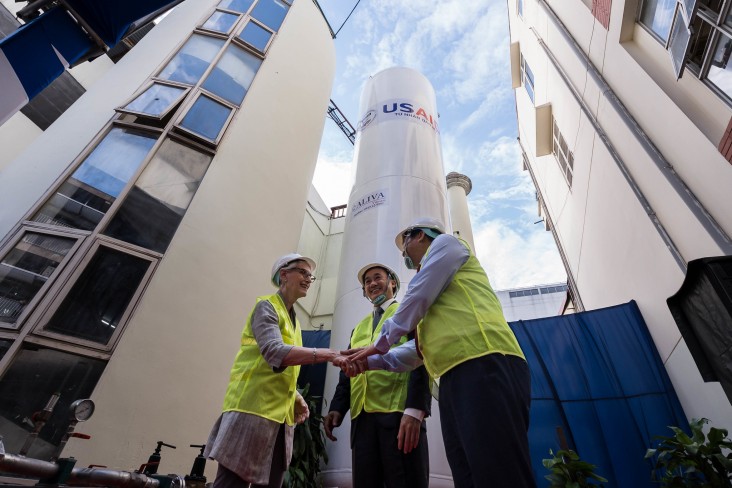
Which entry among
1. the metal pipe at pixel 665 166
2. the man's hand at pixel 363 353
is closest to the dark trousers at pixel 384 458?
the man's hand at pixel 363 353

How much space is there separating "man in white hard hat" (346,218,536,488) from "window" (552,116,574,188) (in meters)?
6.18

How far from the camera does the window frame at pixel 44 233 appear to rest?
9.68 feet

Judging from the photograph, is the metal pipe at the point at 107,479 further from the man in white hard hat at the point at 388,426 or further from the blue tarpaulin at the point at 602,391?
the blue tarpaulin at the point at 602,391

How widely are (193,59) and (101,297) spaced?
12.7ft

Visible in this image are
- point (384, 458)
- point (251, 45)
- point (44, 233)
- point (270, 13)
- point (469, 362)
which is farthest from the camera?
point (270, 13)

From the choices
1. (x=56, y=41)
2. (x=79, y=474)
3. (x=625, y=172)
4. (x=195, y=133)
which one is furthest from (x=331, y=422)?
(x=625, y=172)

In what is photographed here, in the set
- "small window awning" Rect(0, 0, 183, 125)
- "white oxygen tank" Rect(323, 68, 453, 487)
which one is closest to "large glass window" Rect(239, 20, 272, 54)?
"white oxygen tank" Rect(323, 68, 453, 487)

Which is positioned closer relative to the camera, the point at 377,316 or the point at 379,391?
the point at 379,391

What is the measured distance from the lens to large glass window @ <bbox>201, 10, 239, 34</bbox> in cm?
614

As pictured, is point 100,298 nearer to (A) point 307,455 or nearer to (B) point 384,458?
(A) point 307,455

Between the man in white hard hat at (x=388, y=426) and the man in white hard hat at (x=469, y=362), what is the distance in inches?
13.9

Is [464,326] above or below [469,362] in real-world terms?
above

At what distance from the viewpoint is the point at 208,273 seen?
4.13m

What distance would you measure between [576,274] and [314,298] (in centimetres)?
565
